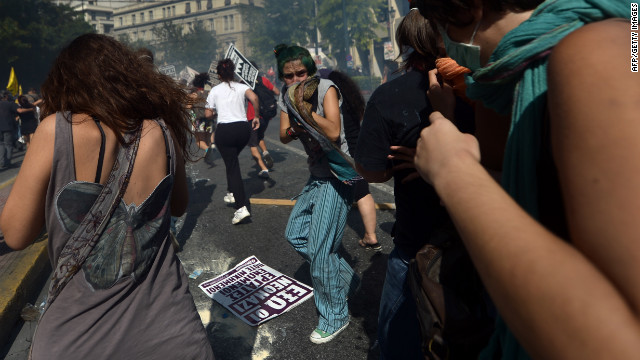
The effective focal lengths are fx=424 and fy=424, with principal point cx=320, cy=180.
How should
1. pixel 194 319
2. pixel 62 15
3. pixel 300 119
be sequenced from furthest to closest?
pixel 62 15
pixel 300 119
pixel 194 319

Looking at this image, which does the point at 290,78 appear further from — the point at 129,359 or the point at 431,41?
the point at 129,359

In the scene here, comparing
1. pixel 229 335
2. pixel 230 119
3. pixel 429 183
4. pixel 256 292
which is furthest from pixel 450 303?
pixel 230 119

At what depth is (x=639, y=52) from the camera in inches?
22.7

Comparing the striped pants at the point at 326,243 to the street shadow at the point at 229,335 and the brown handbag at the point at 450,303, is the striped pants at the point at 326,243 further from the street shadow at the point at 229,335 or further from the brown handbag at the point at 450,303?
the brown handbag at the point at 450,303

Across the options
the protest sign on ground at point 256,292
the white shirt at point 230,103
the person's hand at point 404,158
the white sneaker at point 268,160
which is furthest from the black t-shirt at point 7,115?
the person's hand at point 404,158

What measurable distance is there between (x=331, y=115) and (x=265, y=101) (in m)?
5.58

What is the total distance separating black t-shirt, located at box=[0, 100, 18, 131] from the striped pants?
11.7 m

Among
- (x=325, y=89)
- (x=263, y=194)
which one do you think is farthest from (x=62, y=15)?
(x=325, y=89)

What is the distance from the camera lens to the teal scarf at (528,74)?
2.24 feet

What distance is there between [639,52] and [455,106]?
37.0 inches

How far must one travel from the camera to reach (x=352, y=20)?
41.2 metres

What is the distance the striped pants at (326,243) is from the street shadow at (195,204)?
2.22 meters

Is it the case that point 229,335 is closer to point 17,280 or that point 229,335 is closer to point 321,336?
point 321,336

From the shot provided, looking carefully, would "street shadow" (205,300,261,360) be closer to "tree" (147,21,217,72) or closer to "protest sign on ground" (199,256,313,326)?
"protest sign on ground" (199,256,313,326)
